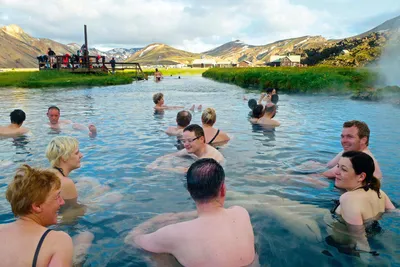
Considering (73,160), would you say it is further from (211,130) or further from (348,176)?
(211,130)

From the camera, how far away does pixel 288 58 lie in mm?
114875

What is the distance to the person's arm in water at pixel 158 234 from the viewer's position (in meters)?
3.76

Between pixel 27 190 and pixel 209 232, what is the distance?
1.75 m

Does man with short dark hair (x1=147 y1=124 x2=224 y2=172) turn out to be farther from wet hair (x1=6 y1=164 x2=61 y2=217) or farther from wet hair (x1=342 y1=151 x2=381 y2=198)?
wet hair (x1=6 y1=164 x2=61 y2=217)

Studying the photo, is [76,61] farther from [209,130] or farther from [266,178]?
[266,178]

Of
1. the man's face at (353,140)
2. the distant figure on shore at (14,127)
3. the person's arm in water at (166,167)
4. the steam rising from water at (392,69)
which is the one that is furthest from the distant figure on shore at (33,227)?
the steam rising from water at (392,69)

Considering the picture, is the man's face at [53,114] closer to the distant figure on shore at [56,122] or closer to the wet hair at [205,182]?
the distant figure on shore at [56,122]

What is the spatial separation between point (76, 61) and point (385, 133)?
41712mm

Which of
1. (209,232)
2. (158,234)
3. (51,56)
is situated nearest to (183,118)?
(158,234)

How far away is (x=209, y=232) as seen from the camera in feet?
11.4

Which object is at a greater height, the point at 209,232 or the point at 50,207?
the point at 50,207

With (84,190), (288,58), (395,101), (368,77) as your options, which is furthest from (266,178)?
(288,58)

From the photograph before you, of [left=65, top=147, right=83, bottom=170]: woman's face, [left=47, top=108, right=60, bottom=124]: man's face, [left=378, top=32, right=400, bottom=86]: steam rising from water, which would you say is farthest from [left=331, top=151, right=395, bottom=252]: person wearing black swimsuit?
[left=378, top=32, right=400, bottom=86]: steam rising from water

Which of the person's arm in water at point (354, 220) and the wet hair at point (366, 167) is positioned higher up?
the wet hair at point (366, 167)
